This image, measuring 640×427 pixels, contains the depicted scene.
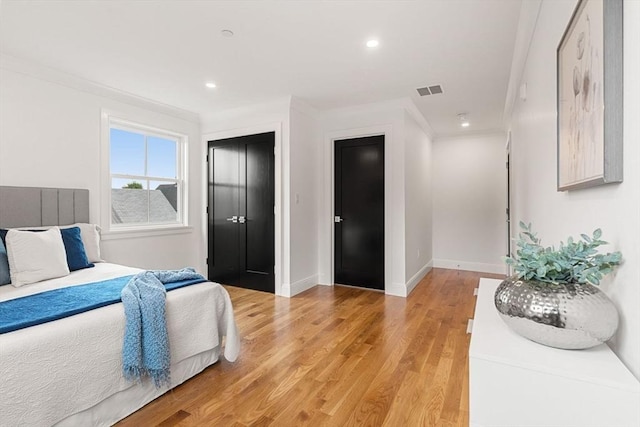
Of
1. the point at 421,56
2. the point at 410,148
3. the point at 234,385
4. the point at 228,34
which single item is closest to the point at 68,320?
the point at 234,385

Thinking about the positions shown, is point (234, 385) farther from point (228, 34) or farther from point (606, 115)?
point (228, 34)

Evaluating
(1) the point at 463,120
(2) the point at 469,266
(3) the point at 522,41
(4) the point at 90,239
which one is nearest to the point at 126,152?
(4) the point at 90,239

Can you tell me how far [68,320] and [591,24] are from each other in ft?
8.22

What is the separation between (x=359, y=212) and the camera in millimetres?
4473

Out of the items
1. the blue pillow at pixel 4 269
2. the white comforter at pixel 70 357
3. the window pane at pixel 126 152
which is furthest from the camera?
the window pane at pixel 126 152

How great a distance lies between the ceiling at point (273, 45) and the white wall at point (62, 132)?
0.22 metres

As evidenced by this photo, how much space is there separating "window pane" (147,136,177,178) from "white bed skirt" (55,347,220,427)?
300 cm

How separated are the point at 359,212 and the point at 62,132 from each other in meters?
3.50

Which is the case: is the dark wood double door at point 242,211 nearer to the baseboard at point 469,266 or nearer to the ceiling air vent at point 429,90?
the ceiling air vent at point 429,90

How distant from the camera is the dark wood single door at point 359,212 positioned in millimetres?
4344

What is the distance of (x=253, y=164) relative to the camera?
4.42m

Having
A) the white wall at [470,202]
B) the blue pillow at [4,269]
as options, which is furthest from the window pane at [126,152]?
the white wall at [470,202]

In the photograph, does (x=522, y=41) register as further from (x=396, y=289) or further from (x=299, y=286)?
(x=299, y=286)

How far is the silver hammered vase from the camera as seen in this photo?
31.5 inches
